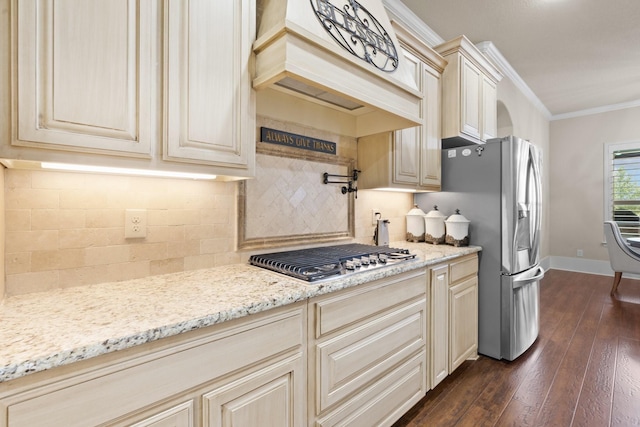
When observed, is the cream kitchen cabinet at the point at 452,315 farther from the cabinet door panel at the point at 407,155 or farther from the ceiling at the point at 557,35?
the ceiling at the point at 557,35

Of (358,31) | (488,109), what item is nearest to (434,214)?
A: (488,109)

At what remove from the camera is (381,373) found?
1.55 meters

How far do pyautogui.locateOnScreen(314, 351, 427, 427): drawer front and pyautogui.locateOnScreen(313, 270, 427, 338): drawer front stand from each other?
0.37 meters

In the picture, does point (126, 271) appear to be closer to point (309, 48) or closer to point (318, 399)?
point (318, 399)

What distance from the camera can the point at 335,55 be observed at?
1390 millimetres

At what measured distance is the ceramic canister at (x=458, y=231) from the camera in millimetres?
2439

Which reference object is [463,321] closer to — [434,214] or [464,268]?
[464,268]

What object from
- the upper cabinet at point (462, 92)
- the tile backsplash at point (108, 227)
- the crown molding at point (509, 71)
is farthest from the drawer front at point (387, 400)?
the crown molding at point (509, 71)

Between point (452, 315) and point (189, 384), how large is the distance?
1.74 m

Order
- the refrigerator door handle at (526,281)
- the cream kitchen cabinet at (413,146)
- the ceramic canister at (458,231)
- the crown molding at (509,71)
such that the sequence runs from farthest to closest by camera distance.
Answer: the crown molding at (509,71) < the ceramic canister at (458,231) < the refrigerator door handle at (526,281) < the cream kitchen cabinet at (413,146)

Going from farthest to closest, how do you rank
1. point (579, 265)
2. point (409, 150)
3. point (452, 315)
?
point (579, 265) → point (409, 150) → point (452, 315)

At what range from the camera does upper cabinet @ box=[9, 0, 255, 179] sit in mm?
873

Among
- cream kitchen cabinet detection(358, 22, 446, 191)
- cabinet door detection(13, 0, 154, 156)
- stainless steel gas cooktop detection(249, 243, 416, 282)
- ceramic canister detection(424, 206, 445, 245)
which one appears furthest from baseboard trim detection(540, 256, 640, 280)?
cabinet door detection(13, 0, 154, 156)

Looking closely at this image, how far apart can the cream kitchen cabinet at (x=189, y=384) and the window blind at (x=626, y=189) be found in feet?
21.2
